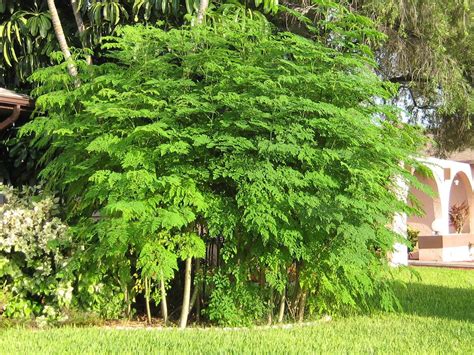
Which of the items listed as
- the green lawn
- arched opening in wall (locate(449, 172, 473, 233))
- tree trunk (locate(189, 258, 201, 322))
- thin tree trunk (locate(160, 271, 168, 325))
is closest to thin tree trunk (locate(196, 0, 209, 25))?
tree trunk (locate(189, 258, 201, 322))

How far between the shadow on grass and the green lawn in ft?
1.15

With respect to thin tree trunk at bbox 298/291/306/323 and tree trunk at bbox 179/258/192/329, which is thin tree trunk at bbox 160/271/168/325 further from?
thin tree trunk at bbox 298/291/306/323

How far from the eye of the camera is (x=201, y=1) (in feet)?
29.5

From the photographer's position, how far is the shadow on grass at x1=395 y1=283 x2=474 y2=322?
8698mm

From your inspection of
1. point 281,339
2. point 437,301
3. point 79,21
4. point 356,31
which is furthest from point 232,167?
point 437,301

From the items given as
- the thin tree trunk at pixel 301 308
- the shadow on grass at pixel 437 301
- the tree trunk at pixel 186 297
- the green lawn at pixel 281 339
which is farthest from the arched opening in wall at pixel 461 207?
the tree trunk at pixel 186 297

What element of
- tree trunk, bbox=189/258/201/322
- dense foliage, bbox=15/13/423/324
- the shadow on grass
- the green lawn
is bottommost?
the shadow on grass

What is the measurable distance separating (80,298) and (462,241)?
59.3 ft

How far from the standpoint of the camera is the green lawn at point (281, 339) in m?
5.90

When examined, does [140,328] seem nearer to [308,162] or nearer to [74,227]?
[74,227]

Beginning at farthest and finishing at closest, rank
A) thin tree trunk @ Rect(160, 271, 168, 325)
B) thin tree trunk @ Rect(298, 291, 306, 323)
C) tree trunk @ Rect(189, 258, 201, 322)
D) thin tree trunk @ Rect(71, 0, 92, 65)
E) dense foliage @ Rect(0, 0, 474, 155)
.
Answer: thin tree trunk @ Rect(71, 0, 92, 65) → dense foliage @ Rect(0, 0, 474, 155) → thin tree trunk @ Rect(298, 291, 306, 323) → tree trunk @ Rect(189, 258, 201, 322) → thin tree trunk @ Rect(160, 271, 168, 325)

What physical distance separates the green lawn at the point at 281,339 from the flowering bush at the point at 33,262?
552 millimetres

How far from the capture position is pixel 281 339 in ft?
21.0

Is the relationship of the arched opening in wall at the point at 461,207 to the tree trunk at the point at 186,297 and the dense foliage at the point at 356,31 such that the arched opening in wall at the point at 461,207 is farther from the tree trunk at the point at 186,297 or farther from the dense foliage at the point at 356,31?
the tree trunk at the point at 186,297
